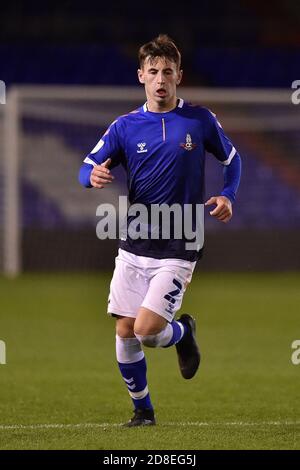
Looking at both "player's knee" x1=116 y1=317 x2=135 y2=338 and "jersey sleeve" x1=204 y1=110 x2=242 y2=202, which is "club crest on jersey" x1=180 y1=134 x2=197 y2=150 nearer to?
"jersey sleeve" x1=204 y1=110 x2=242 y2=202

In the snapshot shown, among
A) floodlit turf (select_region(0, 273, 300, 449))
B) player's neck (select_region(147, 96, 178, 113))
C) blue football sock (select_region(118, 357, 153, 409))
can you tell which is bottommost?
floodlit turf (select_region(0, 273, 300, 449))

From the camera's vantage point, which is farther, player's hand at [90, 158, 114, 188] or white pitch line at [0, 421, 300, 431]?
white pitch line at [0, 421, 300, 431]

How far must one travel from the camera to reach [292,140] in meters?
19.1

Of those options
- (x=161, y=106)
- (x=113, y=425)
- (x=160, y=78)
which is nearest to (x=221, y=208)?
(x=161, y=106)

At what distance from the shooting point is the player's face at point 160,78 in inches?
242

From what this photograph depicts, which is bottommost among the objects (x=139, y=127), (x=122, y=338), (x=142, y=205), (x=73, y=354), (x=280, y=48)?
(x=73, y=354)

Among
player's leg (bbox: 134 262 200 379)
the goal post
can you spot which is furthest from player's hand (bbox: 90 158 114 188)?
the goal post

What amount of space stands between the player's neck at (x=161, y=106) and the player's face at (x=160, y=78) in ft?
0.03

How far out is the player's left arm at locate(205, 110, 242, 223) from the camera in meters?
6.21

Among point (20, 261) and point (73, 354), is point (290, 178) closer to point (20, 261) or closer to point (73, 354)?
point (20, 261)

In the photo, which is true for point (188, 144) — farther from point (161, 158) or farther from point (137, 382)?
point (137, 382)

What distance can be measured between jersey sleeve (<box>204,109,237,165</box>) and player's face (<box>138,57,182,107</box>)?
0.91 ft
